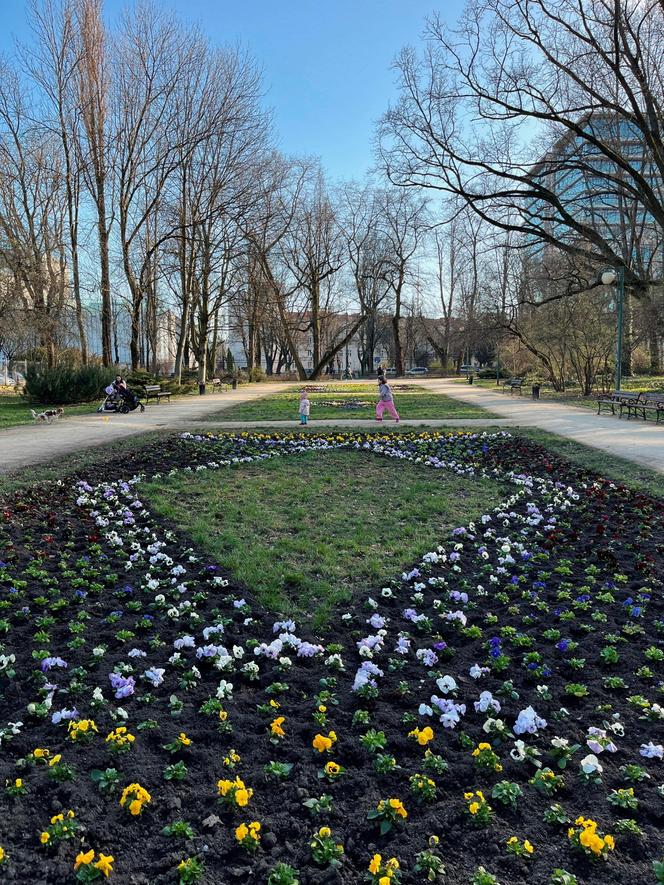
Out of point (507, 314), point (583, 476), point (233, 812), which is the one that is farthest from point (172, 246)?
point (233, 812)

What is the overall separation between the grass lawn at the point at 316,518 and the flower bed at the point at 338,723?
27 cm

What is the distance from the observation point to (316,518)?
262 inches

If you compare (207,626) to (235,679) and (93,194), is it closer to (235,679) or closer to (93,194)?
(235,679)

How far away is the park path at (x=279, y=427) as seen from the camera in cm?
1079

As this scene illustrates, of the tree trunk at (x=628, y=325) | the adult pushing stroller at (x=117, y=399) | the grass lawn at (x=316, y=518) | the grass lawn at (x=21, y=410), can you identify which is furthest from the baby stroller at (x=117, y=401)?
the tree trunk at (x=628, y=325)

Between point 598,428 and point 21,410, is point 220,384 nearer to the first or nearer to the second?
point 21,410

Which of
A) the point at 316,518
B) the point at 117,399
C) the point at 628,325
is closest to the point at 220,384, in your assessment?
the point at 117,399

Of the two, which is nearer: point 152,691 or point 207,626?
point 152,691

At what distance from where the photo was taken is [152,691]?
3369 millimetres

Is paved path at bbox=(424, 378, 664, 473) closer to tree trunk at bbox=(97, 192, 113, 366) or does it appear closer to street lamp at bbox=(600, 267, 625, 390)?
street lamp at bbox=(600, 267, 625, 390)

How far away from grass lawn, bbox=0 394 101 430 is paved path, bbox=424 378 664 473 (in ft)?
43.8

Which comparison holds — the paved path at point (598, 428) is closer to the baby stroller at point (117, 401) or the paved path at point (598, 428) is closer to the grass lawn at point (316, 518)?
the grass lawn at point (316, 518)

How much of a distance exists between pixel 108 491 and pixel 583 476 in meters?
6.33

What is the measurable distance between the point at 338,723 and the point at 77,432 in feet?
42.0
